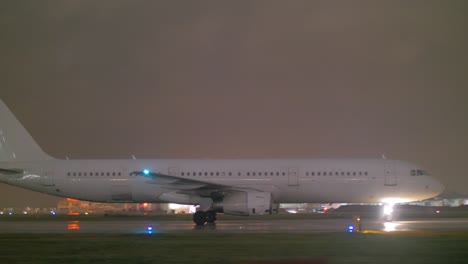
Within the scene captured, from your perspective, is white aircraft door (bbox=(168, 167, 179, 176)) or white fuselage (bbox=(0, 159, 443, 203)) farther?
white aircraft door (bbox=(168, 167, 179, 176))

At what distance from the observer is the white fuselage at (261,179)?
39.1 meters

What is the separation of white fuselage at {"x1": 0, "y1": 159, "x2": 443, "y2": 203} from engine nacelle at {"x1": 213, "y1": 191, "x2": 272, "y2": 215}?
1623mm

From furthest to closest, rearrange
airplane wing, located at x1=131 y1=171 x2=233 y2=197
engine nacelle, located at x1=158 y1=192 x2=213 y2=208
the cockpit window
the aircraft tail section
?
the aircraft tail section
the cockpit window
engine nacelle, located at x1=158 y1=192 x2=213 y2=208
airplane wing, located at x1=131 y1=171 x2=233 y2=197

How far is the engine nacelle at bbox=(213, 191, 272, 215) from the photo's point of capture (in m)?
35.6

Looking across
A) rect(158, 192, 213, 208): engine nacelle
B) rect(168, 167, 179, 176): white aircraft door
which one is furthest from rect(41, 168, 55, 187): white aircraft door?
rect(158, 192, 213, 208): engine nacelle

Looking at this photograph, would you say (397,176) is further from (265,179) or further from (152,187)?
(152,187)

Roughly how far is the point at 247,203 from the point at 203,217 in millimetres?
2868

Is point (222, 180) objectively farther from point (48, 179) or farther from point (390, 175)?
point (48, 179)

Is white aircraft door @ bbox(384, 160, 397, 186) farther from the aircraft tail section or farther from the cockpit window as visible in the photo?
the aircraft tail section

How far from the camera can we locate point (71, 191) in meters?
41.5

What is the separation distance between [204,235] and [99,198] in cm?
1645

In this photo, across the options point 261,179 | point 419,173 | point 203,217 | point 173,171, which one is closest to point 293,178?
point 261,179

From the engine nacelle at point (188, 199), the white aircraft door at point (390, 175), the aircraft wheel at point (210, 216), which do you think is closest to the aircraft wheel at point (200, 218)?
the aircraft wheel at point (210, 216)

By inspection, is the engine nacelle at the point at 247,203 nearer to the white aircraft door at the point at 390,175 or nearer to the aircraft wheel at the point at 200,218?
the aircraft wheel at the point at 200,218
